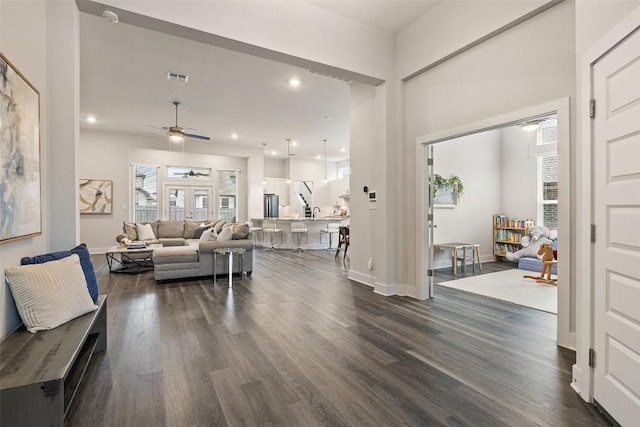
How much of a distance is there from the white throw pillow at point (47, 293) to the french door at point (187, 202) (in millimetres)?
8214

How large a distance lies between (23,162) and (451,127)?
3.99 metres

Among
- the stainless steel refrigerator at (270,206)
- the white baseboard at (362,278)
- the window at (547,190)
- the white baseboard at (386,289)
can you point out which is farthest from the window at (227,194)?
the window at (547,190)

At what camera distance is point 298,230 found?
29.7 ft

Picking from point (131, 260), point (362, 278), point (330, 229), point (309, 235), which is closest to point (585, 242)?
point (362, 278)

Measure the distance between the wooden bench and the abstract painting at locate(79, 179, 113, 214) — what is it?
783cm

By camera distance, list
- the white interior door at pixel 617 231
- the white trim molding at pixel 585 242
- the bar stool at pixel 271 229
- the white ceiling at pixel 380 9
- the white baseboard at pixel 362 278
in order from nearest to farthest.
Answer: the white interior door at pixel 617 231, the white trim molding at pixel 585 242, the white ceiling at pixel 380 9, the white baseboard at pixel 362 278, the bar stool at pixel 271 229

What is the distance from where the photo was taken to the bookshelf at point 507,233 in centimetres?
679

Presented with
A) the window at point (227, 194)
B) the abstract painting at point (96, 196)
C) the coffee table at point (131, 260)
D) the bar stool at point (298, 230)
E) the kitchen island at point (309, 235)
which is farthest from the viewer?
the window at point (227, 194)

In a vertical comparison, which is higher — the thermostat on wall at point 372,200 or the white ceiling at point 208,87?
the white ceiling at point 208,87

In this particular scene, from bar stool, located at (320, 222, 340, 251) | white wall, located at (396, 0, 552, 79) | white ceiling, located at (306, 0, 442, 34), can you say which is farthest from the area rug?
bar stool, located at (320, 222, 340, 251)

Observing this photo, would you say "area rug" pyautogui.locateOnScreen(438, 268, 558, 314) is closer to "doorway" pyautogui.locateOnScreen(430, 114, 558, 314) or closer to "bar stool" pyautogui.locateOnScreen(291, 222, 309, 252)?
"doorway" pyautogui.locateOnScreen(430, 114, 558, 314)

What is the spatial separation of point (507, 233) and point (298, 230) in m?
5.35

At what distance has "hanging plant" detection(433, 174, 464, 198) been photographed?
21.0 ft

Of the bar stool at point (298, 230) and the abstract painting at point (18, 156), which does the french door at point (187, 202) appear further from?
the abstract painting at point (18, 156)
